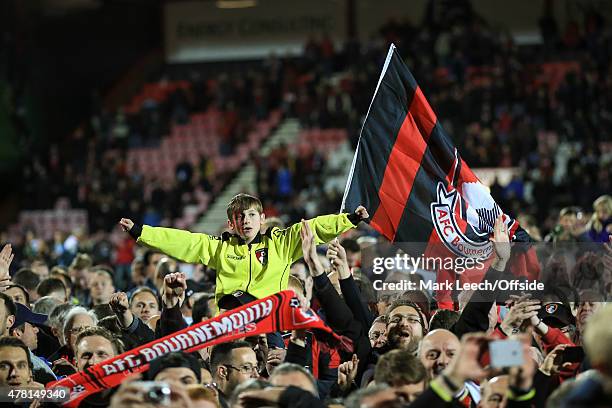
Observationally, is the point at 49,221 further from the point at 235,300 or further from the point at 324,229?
the point at 324,229

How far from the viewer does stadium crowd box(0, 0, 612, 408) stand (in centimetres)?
536

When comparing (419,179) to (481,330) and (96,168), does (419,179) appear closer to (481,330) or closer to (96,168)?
(481,330)

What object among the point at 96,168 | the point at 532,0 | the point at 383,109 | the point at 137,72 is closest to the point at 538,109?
the point at 532,0

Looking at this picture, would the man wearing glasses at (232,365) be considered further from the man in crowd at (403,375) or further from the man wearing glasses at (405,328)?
the man in crowd at (403,375)

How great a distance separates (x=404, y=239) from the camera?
850 cm

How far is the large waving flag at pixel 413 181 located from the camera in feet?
27.5

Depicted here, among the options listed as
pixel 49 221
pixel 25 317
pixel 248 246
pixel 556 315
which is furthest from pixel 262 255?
pixel 49 221

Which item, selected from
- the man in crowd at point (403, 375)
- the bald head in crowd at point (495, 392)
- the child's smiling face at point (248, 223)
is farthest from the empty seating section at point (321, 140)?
the bald head in crowd at point (495, 392)

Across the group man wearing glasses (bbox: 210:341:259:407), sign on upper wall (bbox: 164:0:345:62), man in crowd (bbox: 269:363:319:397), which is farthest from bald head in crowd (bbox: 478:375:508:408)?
sign on upper wall (bbox: 164:0:345:62)

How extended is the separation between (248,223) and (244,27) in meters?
27.0

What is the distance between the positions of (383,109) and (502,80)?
761 inches

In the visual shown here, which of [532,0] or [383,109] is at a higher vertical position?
[532,0]

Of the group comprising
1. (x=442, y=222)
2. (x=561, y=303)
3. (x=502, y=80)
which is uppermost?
(x=502, y=80)

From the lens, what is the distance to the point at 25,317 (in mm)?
8625
